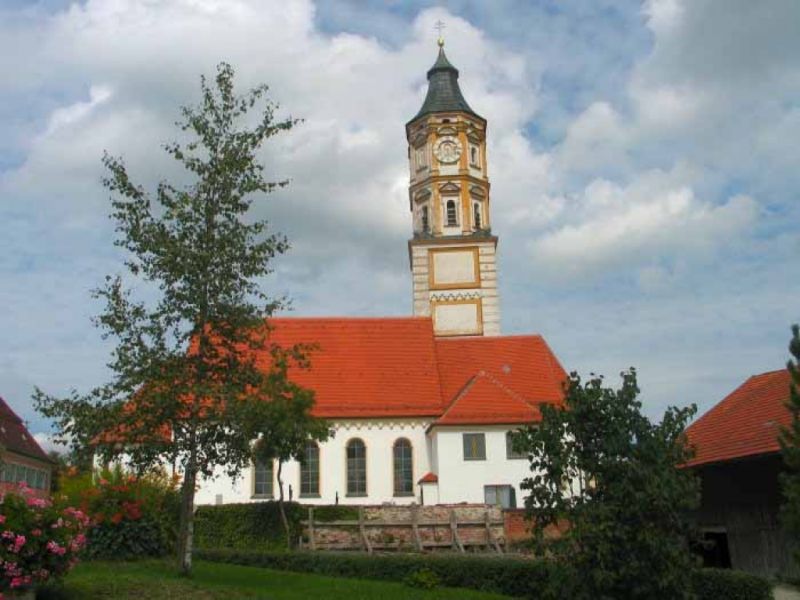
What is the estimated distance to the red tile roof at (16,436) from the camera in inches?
2188

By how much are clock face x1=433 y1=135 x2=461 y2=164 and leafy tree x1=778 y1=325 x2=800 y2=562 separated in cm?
3223

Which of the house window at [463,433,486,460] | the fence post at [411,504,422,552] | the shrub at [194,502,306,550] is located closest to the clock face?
the house window at [463,433,486,460]

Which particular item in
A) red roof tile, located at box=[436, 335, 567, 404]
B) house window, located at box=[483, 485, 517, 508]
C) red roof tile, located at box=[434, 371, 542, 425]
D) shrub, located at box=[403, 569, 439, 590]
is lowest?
shrub, located at box=[403, 569, 439, 590]

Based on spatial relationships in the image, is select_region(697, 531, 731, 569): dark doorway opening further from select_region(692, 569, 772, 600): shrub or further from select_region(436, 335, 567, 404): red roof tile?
select_region(436, 335, 567, 404): red roof tile

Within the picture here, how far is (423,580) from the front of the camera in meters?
20.3

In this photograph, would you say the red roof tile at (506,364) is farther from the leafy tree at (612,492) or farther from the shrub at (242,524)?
the leafy tree at (612,492)

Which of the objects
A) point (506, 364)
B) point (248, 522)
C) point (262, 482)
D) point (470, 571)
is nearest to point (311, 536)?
point (248, 522)

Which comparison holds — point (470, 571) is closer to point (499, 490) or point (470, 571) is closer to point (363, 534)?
point (363, 534)

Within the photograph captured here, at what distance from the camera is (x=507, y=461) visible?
3638 centimetres

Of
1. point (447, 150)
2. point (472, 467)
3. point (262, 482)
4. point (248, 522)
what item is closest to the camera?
point (248, 522)

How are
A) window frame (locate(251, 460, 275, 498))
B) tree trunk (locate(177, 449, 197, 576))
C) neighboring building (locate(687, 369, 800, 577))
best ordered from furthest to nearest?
window frame (locate(251, 460, 275, 498)) < neighboring building (locate(687, 369, 800, 577)) < tree trunk (locate(177, 449, 197, 576))

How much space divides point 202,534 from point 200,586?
15.2 m

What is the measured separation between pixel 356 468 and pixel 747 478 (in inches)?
725

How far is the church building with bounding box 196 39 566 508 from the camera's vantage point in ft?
121
